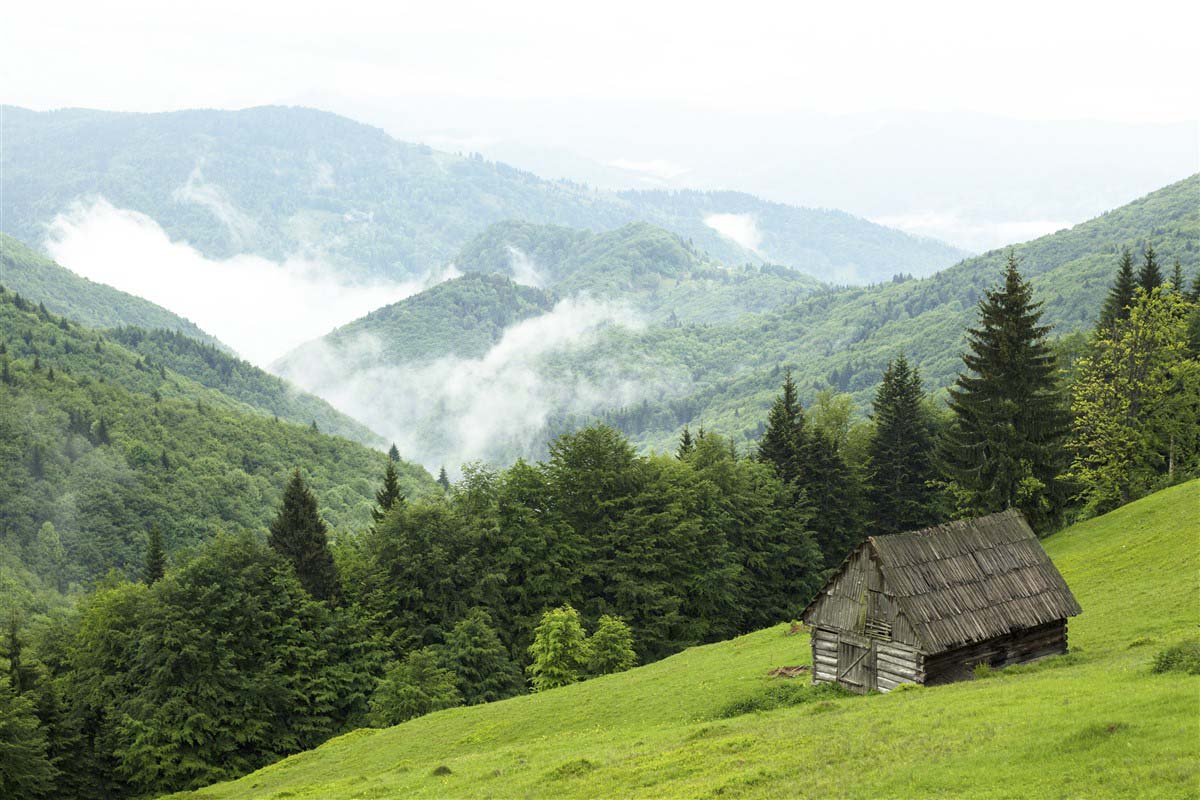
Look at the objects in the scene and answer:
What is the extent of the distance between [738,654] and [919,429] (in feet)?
143

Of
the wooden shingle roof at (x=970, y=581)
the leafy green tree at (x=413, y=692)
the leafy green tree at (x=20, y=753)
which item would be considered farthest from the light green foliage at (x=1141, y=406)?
the leafy green tree at (x=20, y=753)

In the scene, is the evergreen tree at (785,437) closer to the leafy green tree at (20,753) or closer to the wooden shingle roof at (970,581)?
the wooden shingle roof at (970,581)

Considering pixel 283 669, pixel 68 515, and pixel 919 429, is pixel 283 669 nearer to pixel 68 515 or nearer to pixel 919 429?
pixel 919 429

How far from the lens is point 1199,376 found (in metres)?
64.1

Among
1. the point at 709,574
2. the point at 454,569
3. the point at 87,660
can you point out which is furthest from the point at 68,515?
the point at 709,574

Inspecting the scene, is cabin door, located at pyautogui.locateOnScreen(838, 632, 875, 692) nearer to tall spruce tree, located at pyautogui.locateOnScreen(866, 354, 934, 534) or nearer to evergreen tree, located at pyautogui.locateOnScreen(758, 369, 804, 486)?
tall spruce tree, located at pyautogui.locateOnScreen(866, 354, 934, 534)

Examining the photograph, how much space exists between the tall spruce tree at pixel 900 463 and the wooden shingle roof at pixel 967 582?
47.5 m

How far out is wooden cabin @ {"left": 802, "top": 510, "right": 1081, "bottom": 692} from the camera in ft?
115

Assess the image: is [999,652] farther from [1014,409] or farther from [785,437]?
[785,437]

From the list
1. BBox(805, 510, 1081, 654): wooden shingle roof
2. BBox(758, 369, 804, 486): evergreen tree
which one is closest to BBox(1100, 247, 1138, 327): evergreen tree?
BBox(758, 369, 804, 486): evergreen tree

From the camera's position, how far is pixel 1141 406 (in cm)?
6575

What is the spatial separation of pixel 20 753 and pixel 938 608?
50750 mm

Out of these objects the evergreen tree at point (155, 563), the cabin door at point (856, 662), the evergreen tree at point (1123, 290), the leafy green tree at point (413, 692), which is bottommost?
the leafy green tree at point (413, 692)

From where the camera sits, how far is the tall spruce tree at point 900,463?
85625mm
